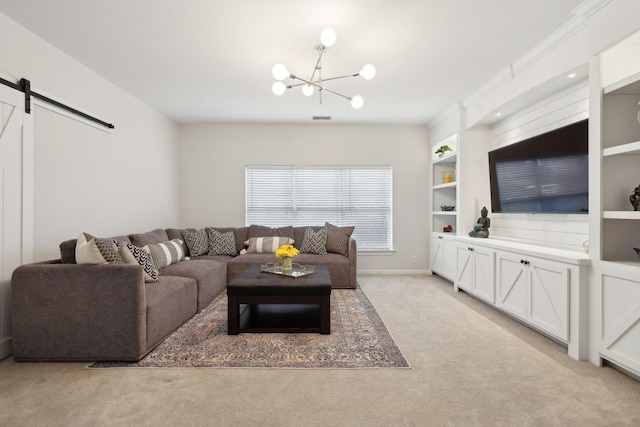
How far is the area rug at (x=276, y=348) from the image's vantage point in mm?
2537

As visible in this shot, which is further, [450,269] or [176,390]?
[450,269]

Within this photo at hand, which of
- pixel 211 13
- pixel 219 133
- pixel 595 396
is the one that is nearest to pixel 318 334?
pixel 595 396

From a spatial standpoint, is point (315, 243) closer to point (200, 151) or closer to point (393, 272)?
point (393, 272)

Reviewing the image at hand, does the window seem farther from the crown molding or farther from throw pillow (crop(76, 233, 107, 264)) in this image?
throw pillow (crop(76, 233, 107, 264))

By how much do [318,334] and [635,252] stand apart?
8.29ft

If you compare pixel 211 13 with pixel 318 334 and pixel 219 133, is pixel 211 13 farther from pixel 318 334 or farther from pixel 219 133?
pixel 219 133

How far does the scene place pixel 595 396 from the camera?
2.10 m

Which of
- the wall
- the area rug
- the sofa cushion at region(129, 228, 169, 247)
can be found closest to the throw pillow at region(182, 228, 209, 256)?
the sofa cushion at region(129, 228, 169, 247)

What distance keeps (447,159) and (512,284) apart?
2.73 metres

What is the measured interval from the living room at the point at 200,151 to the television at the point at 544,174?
36 cm

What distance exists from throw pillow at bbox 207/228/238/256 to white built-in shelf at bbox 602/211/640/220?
14.9 feet

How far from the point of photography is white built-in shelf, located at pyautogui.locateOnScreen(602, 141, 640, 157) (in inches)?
89.5

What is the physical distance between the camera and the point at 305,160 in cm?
619

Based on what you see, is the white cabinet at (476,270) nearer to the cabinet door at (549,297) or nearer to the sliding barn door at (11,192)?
the cabinet door at (549,297)
